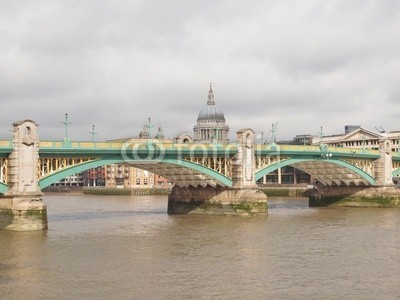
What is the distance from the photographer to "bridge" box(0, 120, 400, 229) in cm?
4325

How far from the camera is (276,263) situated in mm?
31312

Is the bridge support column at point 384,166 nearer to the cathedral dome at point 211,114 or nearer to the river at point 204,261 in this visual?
the river at point 204,261

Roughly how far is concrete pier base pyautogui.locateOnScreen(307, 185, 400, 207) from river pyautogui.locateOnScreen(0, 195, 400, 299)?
2156 centimetres

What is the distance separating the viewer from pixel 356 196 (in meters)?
74.1

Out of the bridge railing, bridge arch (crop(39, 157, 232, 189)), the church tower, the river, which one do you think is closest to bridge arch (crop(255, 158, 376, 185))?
the bridge railing

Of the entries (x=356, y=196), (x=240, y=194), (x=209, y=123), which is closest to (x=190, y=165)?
(x=240, y=194)

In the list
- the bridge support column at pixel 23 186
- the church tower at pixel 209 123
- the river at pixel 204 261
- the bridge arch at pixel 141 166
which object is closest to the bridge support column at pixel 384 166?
the river at pixel 204 261

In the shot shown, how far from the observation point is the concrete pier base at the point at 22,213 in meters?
42.7

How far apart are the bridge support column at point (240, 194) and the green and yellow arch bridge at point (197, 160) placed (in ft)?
2.05

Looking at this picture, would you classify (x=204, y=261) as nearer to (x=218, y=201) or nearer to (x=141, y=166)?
(x=141, y=166)

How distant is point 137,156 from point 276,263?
72.3ft

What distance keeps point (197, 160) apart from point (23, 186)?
56.8 feet

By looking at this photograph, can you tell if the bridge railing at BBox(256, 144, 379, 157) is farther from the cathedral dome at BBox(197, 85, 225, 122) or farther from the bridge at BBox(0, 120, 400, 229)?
the cathedral dome at BBox(197, 85, 225, 122)

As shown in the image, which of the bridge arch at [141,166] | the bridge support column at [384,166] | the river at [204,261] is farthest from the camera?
the bridge support column at [384,166]
